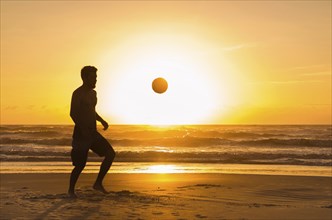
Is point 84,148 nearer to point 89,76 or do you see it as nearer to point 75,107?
point 75,107

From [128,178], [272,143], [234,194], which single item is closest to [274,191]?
[234,194]

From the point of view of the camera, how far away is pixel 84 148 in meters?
7.64

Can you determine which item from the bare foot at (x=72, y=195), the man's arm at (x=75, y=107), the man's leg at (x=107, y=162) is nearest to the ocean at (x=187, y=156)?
the man's leg at (x=107, y=162)

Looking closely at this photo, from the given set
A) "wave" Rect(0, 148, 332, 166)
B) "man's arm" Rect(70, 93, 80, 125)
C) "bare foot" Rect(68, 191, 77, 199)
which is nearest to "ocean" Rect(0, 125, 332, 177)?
"wave" Rect(0, 148, 332, 166)

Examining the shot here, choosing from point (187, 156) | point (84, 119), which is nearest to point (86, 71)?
point (84, 119)

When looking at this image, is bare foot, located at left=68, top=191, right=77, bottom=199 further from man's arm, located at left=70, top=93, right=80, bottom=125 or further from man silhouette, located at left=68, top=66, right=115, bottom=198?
man's arm, located at left=70, top=93, right=80, bottom=125

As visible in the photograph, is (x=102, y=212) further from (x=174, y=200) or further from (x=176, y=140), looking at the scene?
(x=176, y=140)

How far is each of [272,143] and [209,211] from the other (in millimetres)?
32606

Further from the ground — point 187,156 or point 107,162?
point 107,162

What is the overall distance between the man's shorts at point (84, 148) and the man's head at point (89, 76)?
0.77m

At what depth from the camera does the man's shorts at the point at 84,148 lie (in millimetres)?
7648

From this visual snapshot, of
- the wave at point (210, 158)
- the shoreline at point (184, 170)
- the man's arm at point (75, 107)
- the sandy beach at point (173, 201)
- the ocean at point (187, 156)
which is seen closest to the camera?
the sandy beach at point (173, 201)

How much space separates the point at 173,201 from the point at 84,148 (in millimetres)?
1540

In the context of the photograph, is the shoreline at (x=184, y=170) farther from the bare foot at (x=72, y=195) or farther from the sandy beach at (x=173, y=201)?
the bare foot at (x=72, y=195)
